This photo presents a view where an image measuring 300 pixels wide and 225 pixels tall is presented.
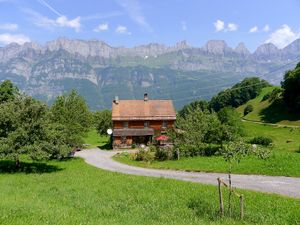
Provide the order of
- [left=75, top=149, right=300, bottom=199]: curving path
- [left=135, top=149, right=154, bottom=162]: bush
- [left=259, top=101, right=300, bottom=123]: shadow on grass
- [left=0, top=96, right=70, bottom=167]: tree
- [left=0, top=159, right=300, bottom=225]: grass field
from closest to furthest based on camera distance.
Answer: [left=0, top=159, right=300, bottom=225]: grass field
[left=75, top=149, right=300, bottom=199]: curving path
[left=0, top=96, right=70, bottom=167]: tree
[left=135, top=149, right=154, bottom=162]: bush
[left=259, top=101, right=300, bottom=123]: shadow on grass

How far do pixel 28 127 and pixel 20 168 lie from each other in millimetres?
5819

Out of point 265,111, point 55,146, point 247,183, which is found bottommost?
point 247,183

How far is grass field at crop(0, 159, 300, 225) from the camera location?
16047 millimetres

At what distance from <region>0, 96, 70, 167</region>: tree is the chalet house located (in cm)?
3575

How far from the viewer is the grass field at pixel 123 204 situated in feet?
52.6

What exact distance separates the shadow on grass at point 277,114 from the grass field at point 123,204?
76870 mm

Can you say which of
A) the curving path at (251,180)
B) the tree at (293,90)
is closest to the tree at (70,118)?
the curving path at (251,180)

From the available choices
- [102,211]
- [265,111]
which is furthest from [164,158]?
[265,111]

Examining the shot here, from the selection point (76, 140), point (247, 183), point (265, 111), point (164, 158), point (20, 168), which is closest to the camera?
point (247, 183)

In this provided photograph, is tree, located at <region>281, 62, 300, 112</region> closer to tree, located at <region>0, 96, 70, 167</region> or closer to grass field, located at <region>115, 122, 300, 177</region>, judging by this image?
grass field, located at <region>115, 122, 300, 177</region>

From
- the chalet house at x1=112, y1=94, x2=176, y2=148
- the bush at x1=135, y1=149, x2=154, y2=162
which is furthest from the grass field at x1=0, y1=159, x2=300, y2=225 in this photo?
the chalet house at x1=112, y1=94, x2=176, y2=148

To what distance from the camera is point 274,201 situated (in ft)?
74.2

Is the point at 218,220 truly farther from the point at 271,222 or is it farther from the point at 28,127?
the point at 28,127

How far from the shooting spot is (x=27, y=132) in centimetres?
4144
